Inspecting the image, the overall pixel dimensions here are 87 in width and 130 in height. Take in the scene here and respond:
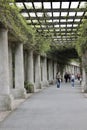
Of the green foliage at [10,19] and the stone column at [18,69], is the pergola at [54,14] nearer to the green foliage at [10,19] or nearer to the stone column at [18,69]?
the green foliage at [10,19]

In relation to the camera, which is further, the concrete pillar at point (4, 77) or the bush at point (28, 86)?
the bush at point (28, 86)

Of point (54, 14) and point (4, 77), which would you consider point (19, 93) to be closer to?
point (54, 14)

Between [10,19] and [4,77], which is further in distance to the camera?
[10,19]

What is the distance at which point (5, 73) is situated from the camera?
61.9 ft

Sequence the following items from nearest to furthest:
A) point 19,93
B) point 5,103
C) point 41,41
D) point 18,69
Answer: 1. point 5,103
2. point 19,93
3. point 18,69
4. point 41,41

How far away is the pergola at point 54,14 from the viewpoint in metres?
25.5

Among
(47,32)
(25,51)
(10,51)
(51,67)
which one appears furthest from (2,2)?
(51,67)

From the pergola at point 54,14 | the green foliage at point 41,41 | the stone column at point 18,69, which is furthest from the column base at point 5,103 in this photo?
the green foliage at point 41,41

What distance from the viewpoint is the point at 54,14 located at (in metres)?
29.8

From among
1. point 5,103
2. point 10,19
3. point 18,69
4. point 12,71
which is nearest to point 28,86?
point 12,71

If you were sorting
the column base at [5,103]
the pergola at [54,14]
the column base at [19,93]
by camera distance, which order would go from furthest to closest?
the column base at [19,93] → the pergola at [54,14] → the column base at [5,103]

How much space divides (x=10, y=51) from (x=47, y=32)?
36.4 feet

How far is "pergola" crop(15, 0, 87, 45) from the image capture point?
1003 inches

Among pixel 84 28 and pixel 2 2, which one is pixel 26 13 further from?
pixel 2 2
